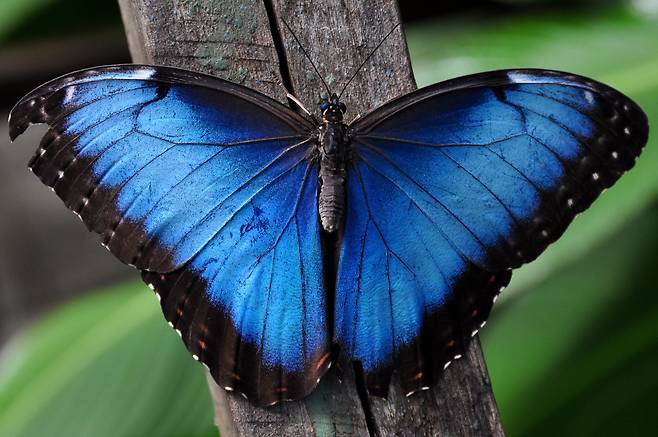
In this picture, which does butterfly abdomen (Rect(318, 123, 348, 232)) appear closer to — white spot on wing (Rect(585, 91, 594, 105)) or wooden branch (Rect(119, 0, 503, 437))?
wooden branch (Rect(119, 0, 503, 437))

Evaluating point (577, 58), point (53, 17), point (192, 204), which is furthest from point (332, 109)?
point (53, 17)

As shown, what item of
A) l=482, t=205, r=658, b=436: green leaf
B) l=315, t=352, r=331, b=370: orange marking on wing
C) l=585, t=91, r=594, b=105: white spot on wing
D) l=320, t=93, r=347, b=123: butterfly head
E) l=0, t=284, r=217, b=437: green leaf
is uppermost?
l=320, t=93, r=347, b=123: butterfly head

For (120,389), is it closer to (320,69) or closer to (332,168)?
(332,168)

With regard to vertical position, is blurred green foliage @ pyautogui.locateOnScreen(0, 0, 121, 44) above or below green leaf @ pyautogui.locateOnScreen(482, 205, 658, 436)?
above

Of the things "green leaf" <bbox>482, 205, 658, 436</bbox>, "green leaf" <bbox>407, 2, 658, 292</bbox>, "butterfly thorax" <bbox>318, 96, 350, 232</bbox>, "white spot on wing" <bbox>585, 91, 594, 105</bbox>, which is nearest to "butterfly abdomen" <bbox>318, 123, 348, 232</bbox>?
"butterfly thorax" <bbox>318, 96, 350, 232</bbox>

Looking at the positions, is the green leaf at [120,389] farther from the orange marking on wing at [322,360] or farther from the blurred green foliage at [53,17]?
the blurred green foliage at [53,17]

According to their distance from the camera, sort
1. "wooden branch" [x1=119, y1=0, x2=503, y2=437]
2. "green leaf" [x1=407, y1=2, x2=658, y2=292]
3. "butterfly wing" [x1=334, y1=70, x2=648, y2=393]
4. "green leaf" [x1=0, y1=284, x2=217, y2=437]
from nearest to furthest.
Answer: "wooden branch" [x1=119, y1=0, x2=503, y2=437] < "butterfly wing" [x1=334, y1=70, x2=648, y2=393] < "green leaf" [x1=0, y1=284, x2=217, y2=437] < "green leaf" [x1=407, y1=2, x2=658, y2=292]
